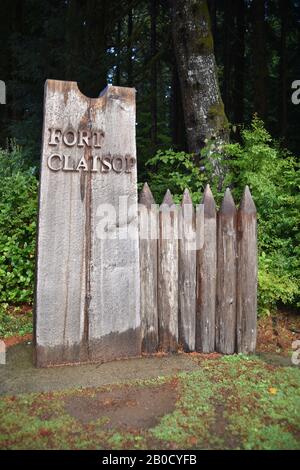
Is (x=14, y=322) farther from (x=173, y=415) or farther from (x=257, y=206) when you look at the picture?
(x=257, y=206)

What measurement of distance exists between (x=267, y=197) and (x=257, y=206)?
0.76 feet

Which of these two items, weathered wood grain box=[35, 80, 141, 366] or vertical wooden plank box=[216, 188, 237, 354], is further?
vertical wooden plank box=[216, 188, 237, 354]

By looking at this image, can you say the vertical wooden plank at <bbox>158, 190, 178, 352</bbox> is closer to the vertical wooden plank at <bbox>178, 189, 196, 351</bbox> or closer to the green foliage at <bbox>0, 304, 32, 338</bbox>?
the vertical wooden plank at <bbox>178, 189, 196, 351</bbox>

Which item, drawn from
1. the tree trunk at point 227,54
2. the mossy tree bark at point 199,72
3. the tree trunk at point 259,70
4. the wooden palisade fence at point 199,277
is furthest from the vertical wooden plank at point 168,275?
the tree trunk at point 227,54

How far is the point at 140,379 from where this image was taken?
3.45 m

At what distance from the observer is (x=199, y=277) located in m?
4.09

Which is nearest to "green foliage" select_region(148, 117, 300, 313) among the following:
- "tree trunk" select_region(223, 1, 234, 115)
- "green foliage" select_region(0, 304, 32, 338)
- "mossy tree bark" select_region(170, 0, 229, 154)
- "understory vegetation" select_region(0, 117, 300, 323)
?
"understory vegetation" select_region(0, 117, 300, 323)

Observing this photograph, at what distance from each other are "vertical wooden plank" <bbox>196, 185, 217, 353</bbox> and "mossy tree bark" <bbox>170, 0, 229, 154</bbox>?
243cm

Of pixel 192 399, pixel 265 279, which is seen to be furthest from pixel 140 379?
pixel 265 279

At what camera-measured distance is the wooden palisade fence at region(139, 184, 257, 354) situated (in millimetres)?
4012

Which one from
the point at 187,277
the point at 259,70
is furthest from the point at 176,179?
the point at 259,70

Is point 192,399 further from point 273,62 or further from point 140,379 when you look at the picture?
point 273,62

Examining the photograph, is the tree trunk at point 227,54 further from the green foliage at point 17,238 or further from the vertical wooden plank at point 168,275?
the vertical wooden plank at point 168,275

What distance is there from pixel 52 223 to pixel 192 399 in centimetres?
183
